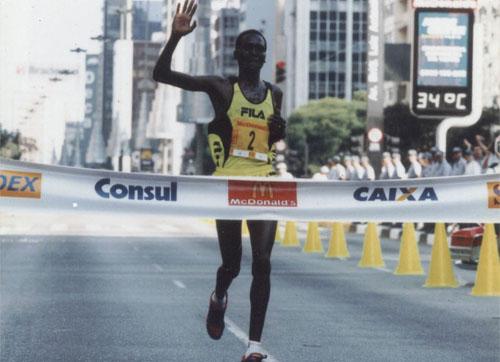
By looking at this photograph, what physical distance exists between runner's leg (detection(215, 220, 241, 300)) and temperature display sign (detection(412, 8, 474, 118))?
104ft

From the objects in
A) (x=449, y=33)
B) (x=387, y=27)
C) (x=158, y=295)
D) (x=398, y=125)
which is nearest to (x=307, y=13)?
(x=387, y=27)

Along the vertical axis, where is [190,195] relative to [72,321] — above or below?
above

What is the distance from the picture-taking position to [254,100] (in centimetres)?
834

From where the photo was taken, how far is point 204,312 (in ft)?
44.1

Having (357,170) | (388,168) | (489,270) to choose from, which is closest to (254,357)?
(489,270)

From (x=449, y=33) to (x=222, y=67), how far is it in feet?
484

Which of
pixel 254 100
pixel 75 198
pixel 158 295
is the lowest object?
pixel 158 295

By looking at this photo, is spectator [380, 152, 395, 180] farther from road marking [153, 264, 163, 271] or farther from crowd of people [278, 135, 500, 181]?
road marking [153, 264, 163, 271]

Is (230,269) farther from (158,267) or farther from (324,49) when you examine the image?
(324,49)

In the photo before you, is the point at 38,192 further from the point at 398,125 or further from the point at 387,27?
the point at 387,27

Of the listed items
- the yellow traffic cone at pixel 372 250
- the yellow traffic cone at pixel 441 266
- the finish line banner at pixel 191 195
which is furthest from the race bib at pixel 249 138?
the yellow traffic cone at pixel 372 250

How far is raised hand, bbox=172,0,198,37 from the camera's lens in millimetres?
7949

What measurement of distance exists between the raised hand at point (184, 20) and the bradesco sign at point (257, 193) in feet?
4.22

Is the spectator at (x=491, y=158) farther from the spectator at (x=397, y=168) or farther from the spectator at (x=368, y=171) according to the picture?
the spectator at (x=368, y=171)
